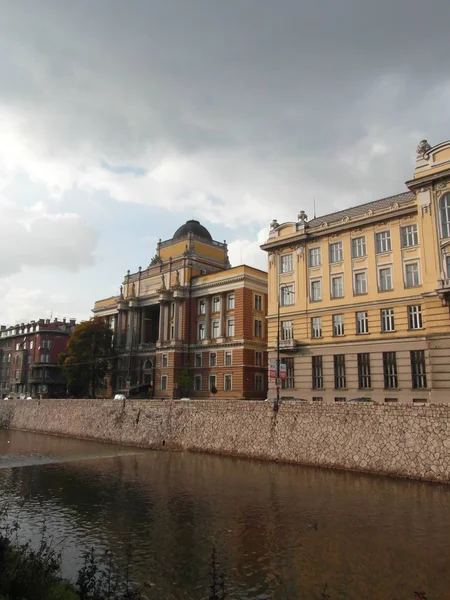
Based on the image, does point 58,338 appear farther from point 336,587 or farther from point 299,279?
point 336,587

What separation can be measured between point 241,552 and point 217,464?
19.2 meters

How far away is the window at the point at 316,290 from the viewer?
50469 mm

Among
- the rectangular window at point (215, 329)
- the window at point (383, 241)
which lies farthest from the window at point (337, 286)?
the rectangular window at point (215, 329)

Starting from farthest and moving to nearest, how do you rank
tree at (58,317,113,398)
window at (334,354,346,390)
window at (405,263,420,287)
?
tree at (58,317,113,398)
window at (334,354,346,390)
window at (405,263,420,287)

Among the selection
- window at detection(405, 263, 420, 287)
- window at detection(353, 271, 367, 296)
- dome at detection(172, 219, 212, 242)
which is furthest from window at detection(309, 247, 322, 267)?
dome at detection(172, 219, 212, 242)

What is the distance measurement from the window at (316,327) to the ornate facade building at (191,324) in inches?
681

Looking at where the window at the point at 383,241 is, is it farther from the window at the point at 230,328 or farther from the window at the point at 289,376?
the window at the point at 230,328

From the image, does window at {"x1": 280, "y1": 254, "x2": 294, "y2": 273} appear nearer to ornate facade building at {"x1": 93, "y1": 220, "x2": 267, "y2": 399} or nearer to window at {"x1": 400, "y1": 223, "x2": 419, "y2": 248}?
window at {"x1": 400, "y1": 223, "x2": 419, "y2": 248}

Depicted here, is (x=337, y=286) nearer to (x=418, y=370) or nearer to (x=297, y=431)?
(x=418, y=370)

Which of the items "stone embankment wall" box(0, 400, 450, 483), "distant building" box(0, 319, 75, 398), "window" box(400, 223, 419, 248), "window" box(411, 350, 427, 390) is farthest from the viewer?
"distant building" box(0, 319, 75, 398)

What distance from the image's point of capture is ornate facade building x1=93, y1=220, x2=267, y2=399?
221 feet

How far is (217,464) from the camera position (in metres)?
35.3

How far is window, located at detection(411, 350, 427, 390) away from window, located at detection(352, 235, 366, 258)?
10680 mm

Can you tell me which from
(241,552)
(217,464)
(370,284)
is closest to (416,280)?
(370,284)
